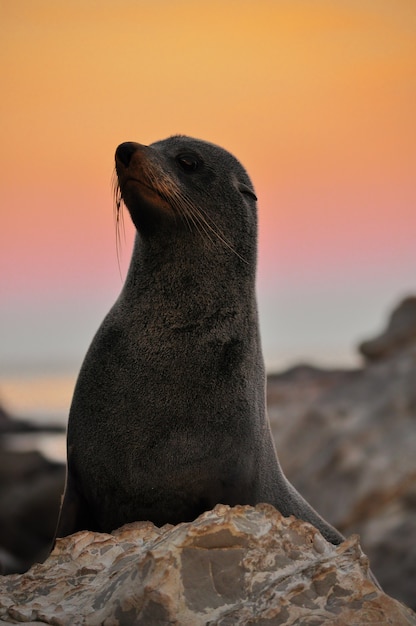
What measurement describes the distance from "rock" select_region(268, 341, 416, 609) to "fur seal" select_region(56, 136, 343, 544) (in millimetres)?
4496

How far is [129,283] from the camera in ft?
23.9

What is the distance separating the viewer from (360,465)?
12906 millimetres

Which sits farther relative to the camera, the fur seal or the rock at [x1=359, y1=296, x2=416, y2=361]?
the rock at [x1=359, y1=296, x2=416, y2=361]

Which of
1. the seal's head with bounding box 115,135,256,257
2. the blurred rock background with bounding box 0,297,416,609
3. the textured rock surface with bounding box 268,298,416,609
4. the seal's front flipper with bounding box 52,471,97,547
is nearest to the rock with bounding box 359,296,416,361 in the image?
the blurred rock background with bounding box 0,297,416,609

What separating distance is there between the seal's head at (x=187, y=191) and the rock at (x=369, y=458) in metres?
5.50

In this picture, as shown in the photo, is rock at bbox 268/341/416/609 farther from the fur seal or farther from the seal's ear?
the seal's ear

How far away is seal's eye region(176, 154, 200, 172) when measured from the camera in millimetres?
7250

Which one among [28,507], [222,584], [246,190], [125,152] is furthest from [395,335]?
[222,584]

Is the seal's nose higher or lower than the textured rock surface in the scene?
higher

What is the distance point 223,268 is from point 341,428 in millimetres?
7020

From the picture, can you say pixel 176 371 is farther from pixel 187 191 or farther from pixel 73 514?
pixel 187 191

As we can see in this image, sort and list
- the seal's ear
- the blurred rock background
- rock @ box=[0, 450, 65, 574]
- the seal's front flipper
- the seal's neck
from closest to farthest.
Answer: the seal's front flipper
the seal's neck
the seal's ear
the blurred rock background
rock @ box=[0, 450, 65, 574]

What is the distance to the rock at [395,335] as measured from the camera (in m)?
17.0

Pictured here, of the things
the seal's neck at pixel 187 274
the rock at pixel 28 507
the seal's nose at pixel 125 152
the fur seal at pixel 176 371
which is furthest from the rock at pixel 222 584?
the rock at pixel 28 507
